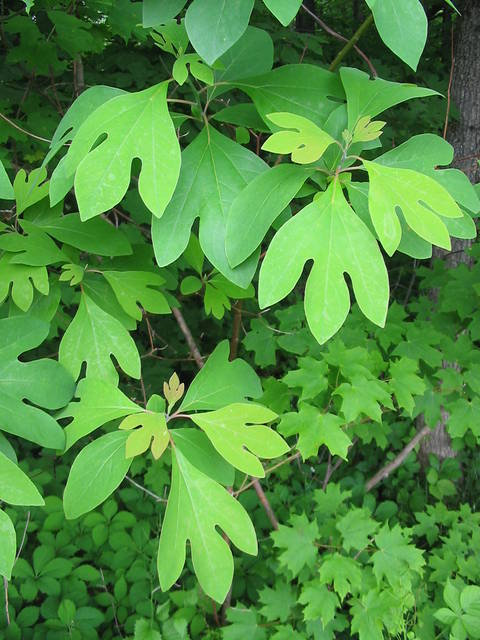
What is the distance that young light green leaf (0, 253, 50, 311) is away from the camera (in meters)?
1.04

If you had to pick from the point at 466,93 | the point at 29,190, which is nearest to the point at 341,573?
the point at 29,190

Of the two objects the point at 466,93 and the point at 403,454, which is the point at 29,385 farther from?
the point at 466,93

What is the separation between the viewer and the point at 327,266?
779mm

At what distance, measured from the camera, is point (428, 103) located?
3.19 metres

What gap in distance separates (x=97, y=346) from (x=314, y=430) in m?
0.81

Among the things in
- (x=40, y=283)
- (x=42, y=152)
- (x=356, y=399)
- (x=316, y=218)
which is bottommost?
(x=356, y=399)

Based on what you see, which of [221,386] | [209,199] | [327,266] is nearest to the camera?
[327,266]

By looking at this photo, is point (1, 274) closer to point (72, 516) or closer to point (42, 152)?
point (72, 516)

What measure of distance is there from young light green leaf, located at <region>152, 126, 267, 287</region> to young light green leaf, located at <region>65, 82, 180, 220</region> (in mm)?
81

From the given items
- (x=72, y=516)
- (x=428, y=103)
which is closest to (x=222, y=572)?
(x=72, y=516)

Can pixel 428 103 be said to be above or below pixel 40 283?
below

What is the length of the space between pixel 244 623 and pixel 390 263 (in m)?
2.63

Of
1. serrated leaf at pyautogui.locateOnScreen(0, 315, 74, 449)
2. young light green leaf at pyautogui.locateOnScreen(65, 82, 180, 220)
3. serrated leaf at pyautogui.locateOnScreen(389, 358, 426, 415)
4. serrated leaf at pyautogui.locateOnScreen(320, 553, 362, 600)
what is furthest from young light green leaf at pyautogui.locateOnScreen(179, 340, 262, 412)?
serrated leaf at pyautogui.locateOnScreen(320, 553, 362, 600)

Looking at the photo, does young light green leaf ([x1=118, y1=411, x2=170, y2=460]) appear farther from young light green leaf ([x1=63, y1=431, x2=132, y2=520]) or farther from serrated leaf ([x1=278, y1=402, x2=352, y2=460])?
serrated leaf ([x1=278, y1=402, x2=352, y2=460])
